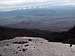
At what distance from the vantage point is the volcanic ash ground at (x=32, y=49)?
9062 millimetres

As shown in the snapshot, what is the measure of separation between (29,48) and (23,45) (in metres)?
0.69

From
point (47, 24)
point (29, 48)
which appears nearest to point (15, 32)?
point (47, 24)

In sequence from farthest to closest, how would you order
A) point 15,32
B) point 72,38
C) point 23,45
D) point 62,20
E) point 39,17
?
point 39,17, point 62,20, point 15,32, point 72,38, point 23,45

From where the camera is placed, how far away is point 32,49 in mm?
9406

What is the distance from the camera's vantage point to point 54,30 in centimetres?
1300

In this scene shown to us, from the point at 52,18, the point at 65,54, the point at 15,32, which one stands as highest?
the point at 52,18

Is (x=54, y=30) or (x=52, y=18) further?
(x=52, y=18)

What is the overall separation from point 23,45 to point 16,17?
14.2 ft

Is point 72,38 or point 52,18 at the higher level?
point 52,18

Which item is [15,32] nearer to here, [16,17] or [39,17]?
[16,17]

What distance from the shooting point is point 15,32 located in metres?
12.9

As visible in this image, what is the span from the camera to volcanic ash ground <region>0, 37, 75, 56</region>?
9062 mm

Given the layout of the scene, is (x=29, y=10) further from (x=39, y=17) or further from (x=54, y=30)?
(x=54, y=30)

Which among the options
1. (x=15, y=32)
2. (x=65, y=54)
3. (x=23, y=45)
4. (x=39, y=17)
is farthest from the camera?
(x=39, y=17)
